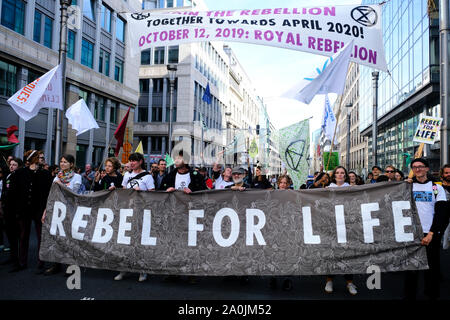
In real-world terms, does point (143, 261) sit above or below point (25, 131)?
below

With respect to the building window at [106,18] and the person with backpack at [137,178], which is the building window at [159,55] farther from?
the person with backpack at [137,178]

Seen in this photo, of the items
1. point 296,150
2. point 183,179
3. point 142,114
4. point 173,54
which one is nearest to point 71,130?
point 296,150

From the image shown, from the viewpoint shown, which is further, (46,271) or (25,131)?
(25,131)

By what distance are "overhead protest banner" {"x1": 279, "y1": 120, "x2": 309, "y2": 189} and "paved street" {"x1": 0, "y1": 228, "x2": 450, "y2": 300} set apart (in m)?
2.63

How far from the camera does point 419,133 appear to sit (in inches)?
356

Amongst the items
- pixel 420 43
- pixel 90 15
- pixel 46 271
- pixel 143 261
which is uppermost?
pixel 90 15

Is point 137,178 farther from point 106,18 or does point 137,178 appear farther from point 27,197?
point 106,18

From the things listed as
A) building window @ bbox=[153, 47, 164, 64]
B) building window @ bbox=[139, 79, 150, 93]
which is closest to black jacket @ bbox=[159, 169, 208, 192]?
building window @ bbox=[139, 79, 150, 93]

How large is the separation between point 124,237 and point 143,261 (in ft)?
1.47

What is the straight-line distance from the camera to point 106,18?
2655 centimetres

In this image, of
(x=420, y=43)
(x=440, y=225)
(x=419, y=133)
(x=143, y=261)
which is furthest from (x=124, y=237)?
(x=420, y=43)

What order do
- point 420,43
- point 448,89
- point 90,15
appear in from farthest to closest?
point 90,15
point 420,43
point 448,89

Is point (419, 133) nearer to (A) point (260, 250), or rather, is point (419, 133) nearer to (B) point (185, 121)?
(A) point (260, 250)

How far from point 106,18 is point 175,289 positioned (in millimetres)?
26355
